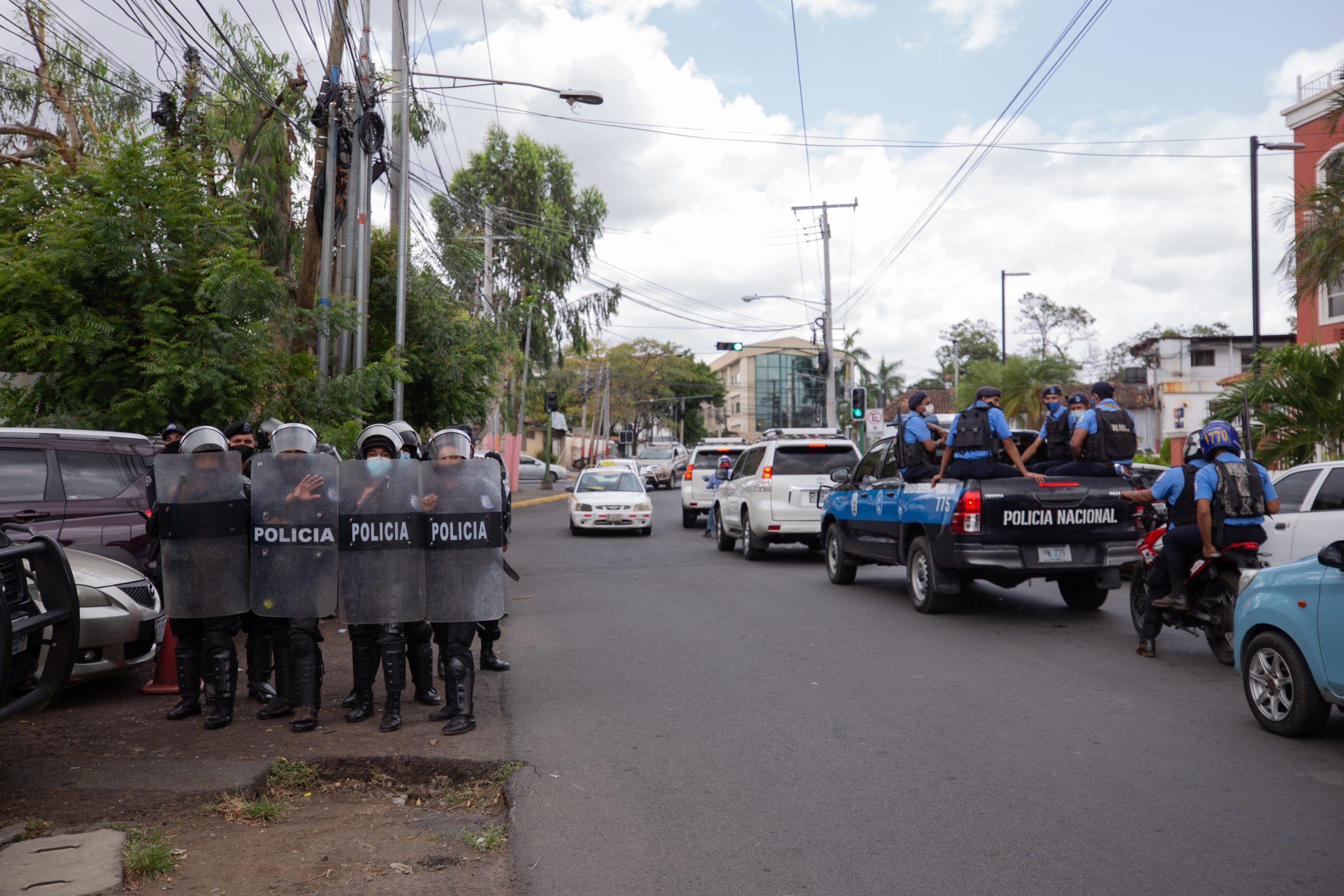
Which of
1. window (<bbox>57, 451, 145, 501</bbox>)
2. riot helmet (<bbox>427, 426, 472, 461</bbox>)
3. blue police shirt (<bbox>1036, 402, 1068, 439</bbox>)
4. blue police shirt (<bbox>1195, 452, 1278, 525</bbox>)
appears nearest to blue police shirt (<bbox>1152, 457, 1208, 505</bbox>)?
blue police shirt (<bbox>1195, 452, 1278, 525</bbox>)

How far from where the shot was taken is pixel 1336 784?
5.12 metres

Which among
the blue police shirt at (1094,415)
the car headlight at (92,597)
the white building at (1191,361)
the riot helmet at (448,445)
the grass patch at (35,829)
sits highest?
the white building at (1191,361)

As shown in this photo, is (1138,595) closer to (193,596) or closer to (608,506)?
(193,596)

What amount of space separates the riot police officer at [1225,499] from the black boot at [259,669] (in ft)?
21.9

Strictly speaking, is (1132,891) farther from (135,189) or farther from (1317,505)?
(135,189)

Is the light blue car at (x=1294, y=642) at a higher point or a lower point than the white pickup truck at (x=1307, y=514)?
lower

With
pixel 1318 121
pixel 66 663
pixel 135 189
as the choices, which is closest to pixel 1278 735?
pixel 66 663

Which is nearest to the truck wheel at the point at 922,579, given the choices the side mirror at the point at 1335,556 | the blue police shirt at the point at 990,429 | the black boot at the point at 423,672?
the blue police shirt at the point at 990,429

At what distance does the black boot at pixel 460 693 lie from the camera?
6.22m

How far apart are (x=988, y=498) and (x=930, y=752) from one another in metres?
4.37

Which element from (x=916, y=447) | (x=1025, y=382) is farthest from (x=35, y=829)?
(x=1025, y=382)

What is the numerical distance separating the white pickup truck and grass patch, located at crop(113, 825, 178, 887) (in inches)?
336

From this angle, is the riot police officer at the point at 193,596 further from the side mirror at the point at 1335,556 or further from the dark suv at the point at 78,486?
the side mirror at the point at 1335,556

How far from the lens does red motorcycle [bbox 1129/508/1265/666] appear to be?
7.64 m
